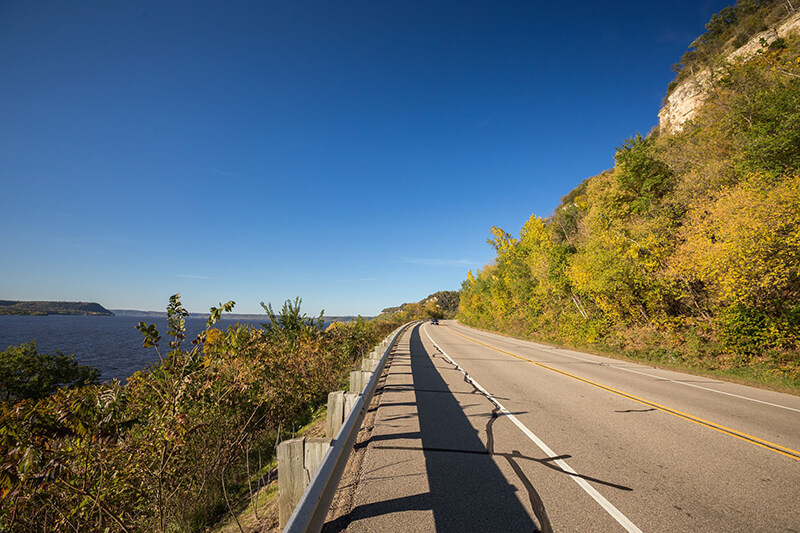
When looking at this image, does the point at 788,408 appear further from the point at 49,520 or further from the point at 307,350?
the point at 49,520

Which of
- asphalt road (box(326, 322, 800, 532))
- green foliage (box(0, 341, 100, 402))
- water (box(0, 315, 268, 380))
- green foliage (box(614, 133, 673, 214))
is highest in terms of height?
green foliage (box(614, 133, 673, 214))

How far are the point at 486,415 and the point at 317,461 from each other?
421 cm

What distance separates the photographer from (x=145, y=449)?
3.94 m

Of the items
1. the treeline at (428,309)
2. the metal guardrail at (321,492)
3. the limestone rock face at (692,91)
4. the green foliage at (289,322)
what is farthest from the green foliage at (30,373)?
the limestone rock face at (692,91)

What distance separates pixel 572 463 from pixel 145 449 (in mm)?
5493

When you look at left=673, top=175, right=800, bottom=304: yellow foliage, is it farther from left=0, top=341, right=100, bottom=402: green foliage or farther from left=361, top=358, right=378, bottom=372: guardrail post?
left=0, top=341, right=100, bottom=402: green foliage

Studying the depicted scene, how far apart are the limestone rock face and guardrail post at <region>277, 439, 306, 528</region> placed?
124 ft

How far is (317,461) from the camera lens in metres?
2.38

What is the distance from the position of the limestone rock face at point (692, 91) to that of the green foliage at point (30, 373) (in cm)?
4512

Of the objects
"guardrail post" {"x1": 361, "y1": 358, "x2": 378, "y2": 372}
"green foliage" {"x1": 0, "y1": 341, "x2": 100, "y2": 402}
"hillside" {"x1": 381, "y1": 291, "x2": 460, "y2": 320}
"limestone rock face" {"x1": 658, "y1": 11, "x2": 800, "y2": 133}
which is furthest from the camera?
"hillside" {"x1": 381, "y1": 291, "x2": 460, "y2": 320}

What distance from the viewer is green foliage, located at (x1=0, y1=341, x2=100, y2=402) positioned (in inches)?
446

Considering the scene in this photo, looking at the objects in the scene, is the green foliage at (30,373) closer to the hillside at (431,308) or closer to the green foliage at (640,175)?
the green foliage at (640,175)

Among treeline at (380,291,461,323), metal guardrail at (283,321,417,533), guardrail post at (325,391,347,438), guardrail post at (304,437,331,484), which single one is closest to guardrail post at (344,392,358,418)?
guardrail post at (325,391,347,438)

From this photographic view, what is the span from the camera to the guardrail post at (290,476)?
2311 mm
